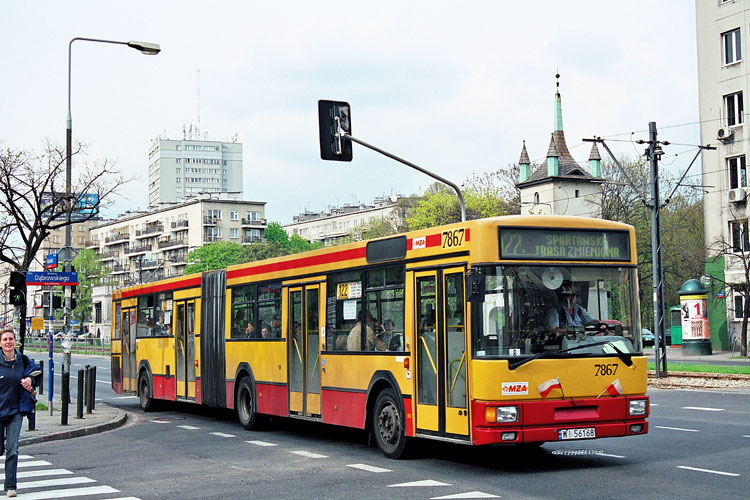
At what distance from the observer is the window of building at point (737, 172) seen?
2013 inches

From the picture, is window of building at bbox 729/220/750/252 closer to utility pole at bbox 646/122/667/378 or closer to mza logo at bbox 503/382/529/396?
utility pole at bbox 646/122/667/378

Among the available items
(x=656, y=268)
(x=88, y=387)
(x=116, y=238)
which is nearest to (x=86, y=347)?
(x=656, y=268)

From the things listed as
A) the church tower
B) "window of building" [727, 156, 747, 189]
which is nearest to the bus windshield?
"window of building" [727, 156, 747, 189]

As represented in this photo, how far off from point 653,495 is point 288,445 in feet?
23.4

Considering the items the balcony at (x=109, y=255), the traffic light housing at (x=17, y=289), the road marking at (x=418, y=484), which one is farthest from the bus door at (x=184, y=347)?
the balcony at (x=109, y=255)

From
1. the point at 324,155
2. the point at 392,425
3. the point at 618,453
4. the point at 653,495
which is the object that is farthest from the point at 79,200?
the point at 653,495

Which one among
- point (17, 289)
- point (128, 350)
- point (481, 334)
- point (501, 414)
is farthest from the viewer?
point (128, 350)

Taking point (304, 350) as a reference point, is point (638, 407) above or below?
below

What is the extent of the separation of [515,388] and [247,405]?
28.1ft

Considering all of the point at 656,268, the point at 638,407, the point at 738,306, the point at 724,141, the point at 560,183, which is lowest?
the point at 638,407

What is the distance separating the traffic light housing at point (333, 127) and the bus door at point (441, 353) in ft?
27.1

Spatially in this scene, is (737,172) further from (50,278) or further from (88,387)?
(50,278)

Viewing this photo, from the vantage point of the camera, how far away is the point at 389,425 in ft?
43.3

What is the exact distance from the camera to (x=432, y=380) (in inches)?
481
